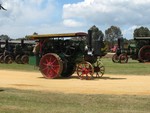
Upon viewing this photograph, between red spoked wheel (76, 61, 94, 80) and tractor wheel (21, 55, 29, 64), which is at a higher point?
tractor wheel (21, 55, 29, 64)

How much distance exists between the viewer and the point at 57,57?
20688mm

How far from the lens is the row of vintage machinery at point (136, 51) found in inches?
1524

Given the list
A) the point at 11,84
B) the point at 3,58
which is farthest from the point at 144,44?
the point at 11,84

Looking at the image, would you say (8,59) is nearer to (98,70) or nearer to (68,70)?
(68,70)

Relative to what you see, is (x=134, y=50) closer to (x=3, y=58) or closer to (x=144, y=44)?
(x=144, y=44)

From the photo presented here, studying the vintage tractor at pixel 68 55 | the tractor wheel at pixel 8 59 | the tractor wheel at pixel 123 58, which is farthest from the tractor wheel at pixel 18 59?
the vintage tractor at pixel 68 55

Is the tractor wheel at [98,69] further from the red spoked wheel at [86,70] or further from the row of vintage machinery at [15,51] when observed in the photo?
the row of vintage machinery at [15,51]

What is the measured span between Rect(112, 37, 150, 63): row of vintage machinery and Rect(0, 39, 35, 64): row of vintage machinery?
327 inches

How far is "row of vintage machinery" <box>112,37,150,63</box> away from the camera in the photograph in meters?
38.7

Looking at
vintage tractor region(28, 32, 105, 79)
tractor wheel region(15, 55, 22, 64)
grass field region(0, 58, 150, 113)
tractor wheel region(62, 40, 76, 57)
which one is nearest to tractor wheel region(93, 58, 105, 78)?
vintage tractor region(28, 32, 105, 79)

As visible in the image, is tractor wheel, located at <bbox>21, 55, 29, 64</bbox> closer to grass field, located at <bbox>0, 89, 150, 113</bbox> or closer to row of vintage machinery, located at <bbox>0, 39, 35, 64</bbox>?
row of vintage machinery, located at <bbox>0, 39, 35, 64</bbox>

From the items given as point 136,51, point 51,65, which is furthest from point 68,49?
point 136,51

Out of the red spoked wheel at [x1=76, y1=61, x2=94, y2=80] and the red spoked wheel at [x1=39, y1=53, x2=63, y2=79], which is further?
the red spoked wheel at [x1=39, y1=53, x2=63, y2=79]

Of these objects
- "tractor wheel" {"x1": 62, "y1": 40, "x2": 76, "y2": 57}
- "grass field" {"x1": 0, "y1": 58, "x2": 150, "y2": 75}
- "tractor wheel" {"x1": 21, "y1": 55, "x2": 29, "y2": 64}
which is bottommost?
"grass field" {"x1": 0, "y1": 58, "x2": 150, "y2": 75}
